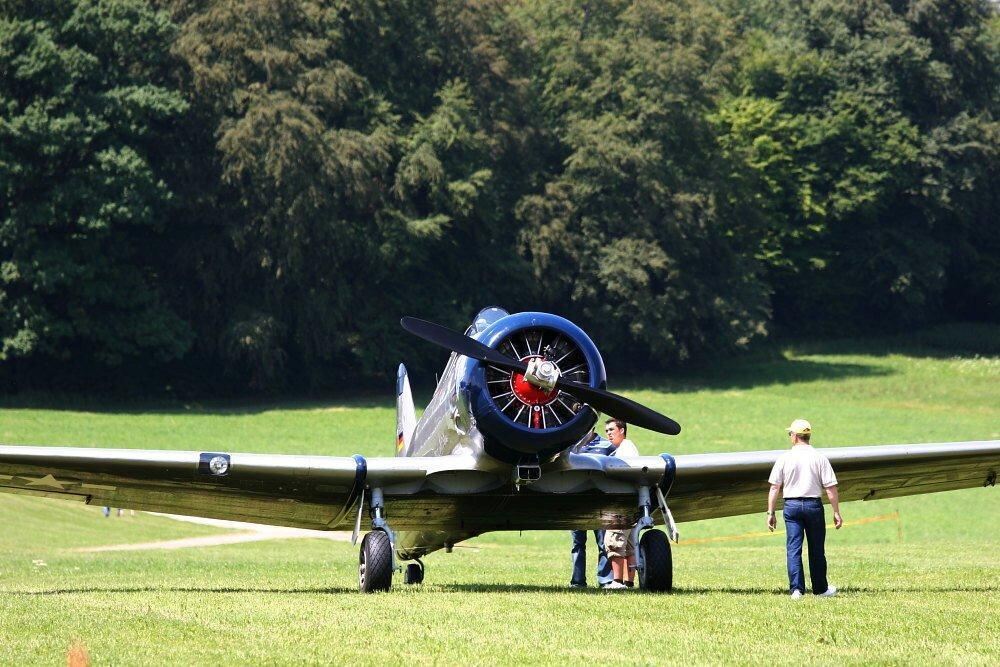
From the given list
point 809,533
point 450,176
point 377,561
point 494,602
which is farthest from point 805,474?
point 450,176

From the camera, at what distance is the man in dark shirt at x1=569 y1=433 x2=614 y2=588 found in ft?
49.2

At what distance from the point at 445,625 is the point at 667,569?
13.1ft

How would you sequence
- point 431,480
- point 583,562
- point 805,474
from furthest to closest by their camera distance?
point 583,562, point 431,480, point 805,474

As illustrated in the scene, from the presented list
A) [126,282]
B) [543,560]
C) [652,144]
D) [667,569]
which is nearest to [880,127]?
[652,144]

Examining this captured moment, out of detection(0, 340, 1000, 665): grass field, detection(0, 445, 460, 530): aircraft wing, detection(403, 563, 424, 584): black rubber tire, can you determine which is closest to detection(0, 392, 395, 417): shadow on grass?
detection(0, 340, 1000, 665): grass field

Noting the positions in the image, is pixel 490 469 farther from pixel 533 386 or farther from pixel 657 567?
pixel 657 567

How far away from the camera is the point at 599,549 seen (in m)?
15.6

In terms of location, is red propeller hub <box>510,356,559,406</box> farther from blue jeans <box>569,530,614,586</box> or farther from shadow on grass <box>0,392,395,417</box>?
shadow on grass <box>0,392,395,417</box>

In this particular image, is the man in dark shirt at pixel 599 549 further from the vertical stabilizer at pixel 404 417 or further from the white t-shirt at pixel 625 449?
the vertical stabilizer at pixel 404 417

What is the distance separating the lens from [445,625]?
32.8ft

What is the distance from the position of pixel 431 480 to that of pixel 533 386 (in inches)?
58.3

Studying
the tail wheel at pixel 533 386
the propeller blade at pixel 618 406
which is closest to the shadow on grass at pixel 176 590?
the tail wheel at pixel 533 386

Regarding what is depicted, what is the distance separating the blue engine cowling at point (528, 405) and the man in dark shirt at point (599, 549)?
103 centimetres

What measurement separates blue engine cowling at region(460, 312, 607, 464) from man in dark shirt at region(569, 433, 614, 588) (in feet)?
3.38
